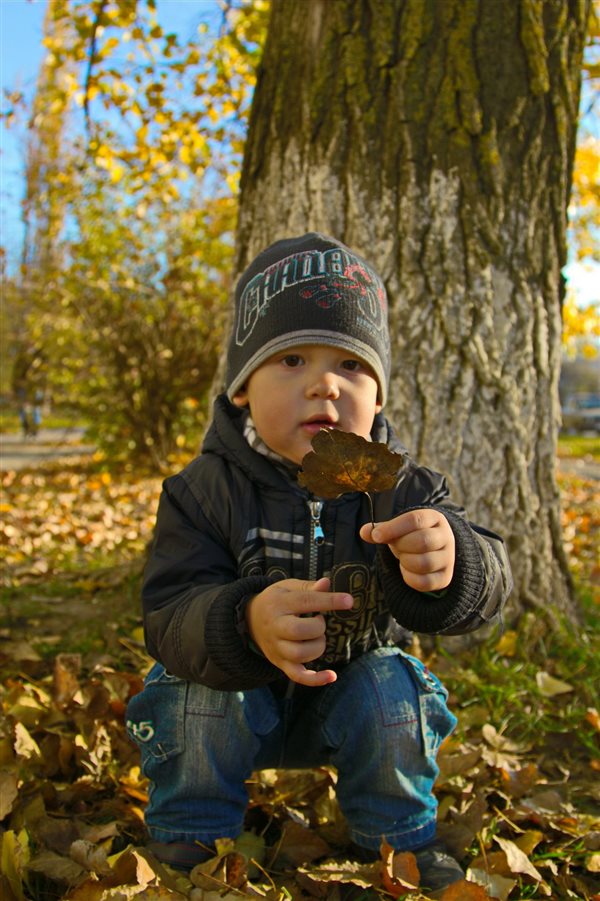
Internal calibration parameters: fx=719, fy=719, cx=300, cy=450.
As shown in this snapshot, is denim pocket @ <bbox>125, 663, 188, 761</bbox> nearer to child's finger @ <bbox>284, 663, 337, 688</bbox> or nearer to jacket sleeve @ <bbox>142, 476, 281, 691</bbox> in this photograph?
jacket sleeve @ <bbox>142, 476, 281, 691</bbox>

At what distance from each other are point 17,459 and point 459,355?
956 centimetres

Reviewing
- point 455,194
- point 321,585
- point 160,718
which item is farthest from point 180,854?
point 455,194

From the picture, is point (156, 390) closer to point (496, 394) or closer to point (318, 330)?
point (496, 394)

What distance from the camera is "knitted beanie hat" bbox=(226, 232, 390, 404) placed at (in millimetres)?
1681

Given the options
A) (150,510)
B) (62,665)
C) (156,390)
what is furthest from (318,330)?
(156,390)

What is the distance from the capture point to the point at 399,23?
2.51 m

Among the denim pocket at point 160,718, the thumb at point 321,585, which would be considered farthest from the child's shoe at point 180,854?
the thumb at point 321,585

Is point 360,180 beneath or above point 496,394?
above

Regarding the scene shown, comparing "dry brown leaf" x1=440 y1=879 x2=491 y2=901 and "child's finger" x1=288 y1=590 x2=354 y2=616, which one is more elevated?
"child's finger" x1=288 y1=590 x2=354 y2=616

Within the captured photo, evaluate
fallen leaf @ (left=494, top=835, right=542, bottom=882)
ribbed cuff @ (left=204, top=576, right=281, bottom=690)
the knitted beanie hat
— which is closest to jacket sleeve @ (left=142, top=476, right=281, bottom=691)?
ribbed cuff @ (left=204, top=576, right=281, bottom=690)

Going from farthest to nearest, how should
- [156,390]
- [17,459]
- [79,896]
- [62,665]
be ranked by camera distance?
[17,459]
[156,390]
[62,665]
[79,896]

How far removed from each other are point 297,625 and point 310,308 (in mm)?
766

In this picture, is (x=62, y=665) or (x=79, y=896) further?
(x=62, y=665)

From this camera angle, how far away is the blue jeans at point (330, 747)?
153cm
